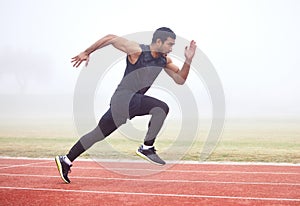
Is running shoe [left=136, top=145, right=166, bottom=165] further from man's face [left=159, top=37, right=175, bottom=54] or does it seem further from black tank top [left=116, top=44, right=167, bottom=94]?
man's face [left=159, top=37, right=175, bottom=54]

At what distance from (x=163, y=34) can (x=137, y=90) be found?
0.72 metres

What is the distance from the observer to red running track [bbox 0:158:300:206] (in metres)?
4.14

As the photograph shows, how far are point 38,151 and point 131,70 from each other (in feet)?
19.5

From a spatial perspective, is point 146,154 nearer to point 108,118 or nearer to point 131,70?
point 108,118

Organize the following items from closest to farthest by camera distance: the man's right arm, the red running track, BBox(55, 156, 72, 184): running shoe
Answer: the red running track, the man's right arm, BBox(55, 156, 72, 184): running shoe

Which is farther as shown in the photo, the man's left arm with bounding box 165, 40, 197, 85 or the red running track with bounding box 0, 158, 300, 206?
the man's left arm with bounding box 165, 40, 197, 85

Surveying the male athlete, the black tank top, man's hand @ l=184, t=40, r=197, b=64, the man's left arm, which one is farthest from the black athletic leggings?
man's hand @ l=184, t=40, r=197, b=64

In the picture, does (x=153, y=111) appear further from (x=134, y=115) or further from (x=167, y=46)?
(x=167, y=46)

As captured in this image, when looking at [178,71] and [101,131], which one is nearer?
[101,131]

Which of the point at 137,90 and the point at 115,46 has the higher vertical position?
the point at 115,46

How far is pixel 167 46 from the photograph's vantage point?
4.82m

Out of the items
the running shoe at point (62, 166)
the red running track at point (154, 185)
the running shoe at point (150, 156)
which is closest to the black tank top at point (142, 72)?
the running shoe at point (150, 156)

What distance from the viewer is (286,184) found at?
519 centimetres

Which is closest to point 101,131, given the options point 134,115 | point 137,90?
point 134,115
